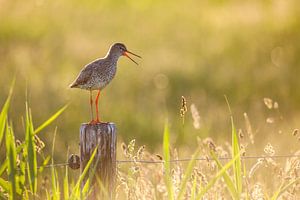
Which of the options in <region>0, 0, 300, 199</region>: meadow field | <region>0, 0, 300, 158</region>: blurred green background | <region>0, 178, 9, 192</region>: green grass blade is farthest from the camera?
<region>0, 0, 300, 158</region>: blurred green background

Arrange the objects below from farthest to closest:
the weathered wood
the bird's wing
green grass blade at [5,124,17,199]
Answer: the bird's wing < the weathered wood < green grass blade at [5,124,17,199]

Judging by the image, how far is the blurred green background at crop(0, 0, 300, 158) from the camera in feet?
37.6

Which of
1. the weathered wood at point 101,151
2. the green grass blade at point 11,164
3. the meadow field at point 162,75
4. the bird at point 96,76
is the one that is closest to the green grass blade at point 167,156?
the weathered wood at point 101,151

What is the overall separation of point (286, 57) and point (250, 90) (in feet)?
6.61

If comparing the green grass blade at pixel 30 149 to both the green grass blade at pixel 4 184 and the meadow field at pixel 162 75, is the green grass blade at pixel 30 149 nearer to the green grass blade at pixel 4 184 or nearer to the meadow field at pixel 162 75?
the green grass blade at pixel 4 184

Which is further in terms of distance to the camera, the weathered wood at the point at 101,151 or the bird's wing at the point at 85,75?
the bird's wing at the point at 85,75

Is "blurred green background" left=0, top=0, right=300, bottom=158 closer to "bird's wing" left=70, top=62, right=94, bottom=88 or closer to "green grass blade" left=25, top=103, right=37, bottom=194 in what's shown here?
"bird's wing" left=70, top=62, right=94, bottom=88

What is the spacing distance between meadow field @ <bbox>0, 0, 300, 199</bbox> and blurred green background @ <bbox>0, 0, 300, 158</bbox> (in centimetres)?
2

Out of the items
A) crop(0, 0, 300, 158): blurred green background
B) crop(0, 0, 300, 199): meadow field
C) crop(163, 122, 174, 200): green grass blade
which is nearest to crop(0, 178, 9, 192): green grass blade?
crop(163, 122, 174, 200): green grass blade

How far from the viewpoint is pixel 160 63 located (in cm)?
1527

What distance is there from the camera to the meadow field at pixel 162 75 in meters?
9.46

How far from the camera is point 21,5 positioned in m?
19.8

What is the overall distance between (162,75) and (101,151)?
9479mm

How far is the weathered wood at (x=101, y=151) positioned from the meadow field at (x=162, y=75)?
0.59 m
